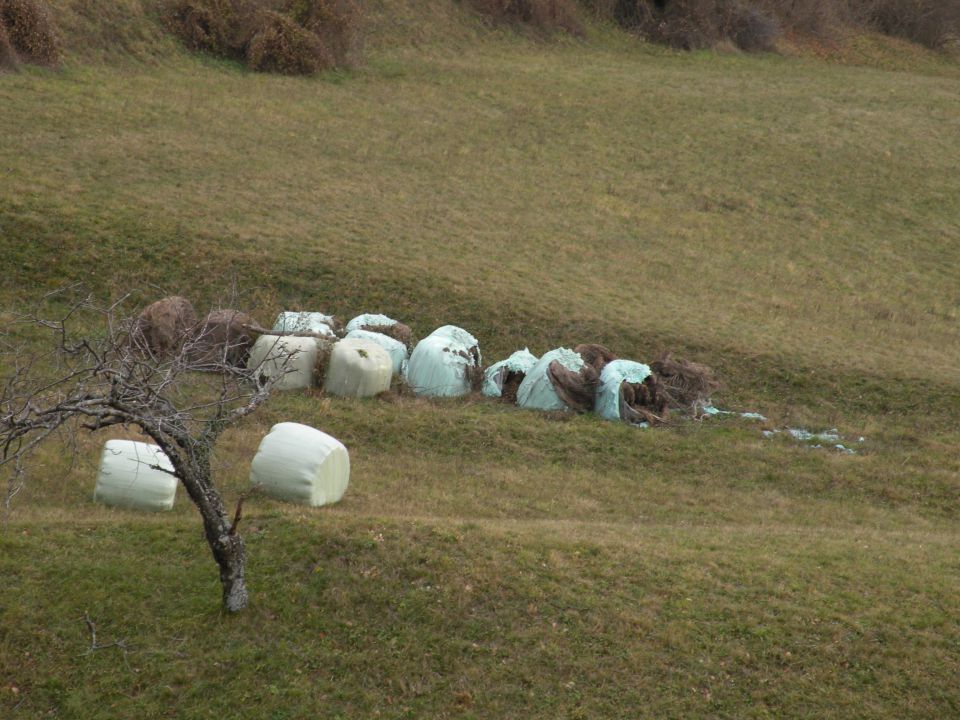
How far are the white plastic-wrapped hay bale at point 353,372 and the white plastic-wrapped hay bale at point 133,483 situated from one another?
5128 mm

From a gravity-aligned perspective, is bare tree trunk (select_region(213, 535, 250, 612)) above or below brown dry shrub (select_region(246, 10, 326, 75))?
below

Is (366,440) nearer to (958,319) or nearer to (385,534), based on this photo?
(385,534)

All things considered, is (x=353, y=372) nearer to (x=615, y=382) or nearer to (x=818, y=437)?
(x=615, y=382)

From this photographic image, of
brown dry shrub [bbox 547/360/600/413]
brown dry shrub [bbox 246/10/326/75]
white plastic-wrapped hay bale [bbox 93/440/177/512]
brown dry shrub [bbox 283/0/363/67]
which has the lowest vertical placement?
white plastic-wrapped hay bale [bbox 93/440/177/512]

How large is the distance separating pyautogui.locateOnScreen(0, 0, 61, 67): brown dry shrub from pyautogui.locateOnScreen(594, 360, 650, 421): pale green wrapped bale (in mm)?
20989

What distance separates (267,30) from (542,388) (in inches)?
848

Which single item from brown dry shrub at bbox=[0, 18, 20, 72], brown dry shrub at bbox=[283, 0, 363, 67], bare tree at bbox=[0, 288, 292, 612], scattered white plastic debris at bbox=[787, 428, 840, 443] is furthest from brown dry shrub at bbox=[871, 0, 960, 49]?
bare tree at bbox=[0, 288, 292, 612]

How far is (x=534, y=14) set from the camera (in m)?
45.1

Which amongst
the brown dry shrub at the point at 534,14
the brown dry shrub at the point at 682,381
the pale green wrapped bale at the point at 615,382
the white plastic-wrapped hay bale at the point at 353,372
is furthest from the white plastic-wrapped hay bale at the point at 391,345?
the brown dry shrub at the point at 534,14

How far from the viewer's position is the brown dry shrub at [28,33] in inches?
1162

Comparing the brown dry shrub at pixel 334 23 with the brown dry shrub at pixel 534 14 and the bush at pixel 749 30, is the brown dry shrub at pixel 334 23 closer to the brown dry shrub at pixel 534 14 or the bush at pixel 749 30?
the brown dry shrub at pixel 534 14

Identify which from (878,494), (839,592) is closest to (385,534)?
(839,592)

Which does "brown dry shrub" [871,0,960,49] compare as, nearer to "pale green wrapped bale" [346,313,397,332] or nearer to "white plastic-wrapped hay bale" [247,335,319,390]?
"pale green wrapped bale" [346,313,397,332]

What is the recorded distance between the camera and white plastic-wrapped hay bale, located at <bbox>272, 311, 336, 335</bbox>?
19062mm
